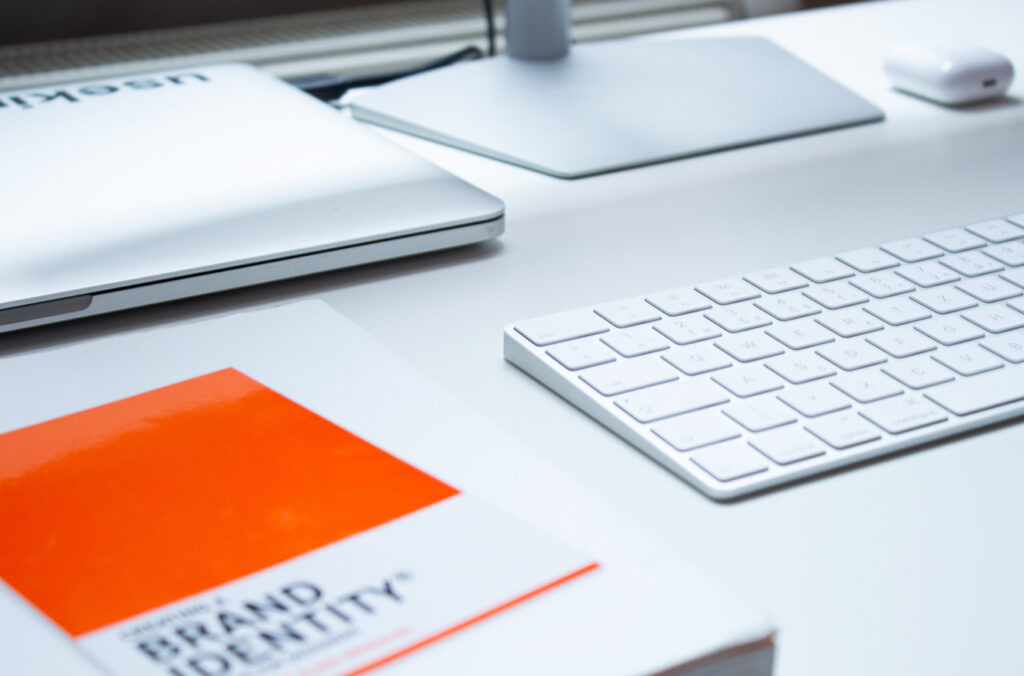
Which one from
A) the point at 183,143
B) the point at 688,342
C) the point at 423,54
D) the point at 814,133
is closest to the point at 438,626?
the point at 688,342

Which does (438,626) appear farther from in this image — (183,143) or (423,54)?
(423,54)

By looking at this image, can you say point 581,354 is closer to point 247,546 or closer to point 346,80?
A: point 247,546

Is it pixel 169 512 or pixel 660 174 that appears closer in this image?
pixel 169 512

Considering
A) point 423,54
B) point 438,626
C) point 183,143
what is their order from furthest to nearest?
point 423,54 → point 183,143 → point 438,626

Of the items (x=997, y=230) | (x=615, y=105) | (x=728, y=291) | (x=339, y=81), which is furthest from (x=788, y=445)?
(x=339, y=81)

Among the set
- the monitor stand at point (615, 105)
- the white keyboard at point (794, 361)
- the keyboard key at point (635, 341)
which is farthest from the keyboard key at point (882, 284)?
the monitor stand at point (615, 105)

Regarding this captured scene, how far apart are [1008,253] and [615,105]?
0.27m

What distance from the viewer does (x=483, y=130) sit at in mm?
670

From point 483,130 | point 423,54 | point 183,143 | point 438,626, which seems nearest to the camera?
point 438,626

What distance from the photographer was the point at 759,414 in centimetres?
37

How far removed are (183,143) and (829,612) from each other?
0.41 metres

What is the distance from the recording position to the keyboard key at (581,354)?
41 cm

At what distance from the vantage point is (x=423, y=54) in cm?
106

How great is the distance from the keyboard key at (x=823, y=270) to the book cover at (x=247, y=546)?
8.0 inches
